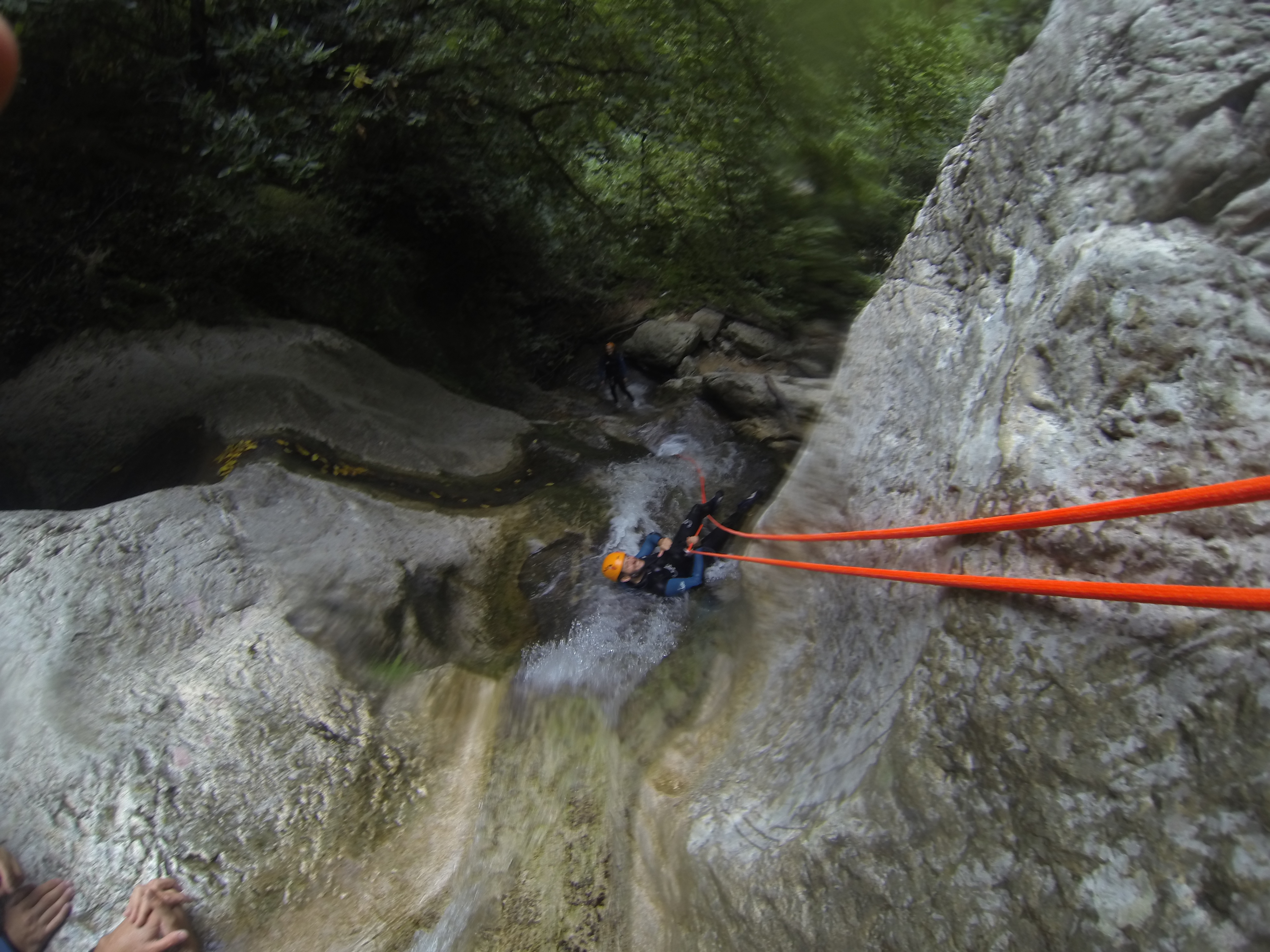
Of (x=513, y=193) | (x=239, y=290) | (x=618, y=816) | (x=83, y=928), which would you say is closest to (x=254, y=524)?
(x=83, y=928)

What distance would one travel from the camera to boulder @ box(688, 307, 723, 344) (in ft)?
33.1

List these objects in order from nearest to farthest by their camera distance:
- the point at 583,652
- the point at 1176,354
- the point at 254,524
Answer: the point at 1176,354
the point at 254,524
the point at 583,652

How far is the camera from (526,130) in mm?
7086

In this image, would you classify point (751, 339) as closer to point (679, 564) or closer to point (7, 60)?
point (679, 564)

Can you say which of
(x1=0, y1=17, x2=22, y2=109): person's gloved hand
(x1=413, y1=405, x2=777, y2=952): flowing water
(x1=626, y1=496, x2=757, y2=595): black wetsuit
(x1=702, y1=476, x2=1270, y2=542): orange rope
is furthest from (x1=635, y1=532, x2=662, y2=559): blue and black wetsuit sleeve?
(x1=0, y1=17, x2=22, y2=109): person's gloved hand

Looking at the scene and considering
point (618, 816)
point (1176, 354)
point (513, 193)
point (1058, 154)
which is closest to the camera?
point (1176, 354)

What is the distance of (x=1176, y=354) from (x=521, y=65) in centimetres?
616

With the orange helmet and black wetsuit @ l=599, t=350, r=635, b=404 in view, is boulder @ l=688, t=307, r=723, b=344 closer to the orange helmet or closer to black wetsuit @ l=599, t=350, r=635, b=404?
black wetsuit @ l=599, t=350, r=635, b=404

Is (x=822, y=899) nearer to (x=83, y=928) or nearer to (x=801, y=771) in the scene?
(x=801, y=771)

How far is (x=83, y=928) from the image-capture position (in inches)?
112

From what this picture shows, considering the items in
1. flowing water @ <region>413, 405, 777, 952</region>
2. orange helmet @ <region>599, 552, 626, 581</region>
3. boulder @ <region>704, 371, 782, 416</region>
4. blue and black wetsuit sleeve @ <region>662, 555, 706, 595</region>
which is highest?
boulder @ <region>704, 371, 782, 416</region>

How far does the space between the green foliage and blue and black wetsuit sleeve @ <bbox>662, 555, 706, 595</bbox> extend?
413cm

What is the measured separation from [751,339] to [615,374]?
1978 mm

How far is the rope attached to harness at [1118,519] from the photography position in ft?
4.05
